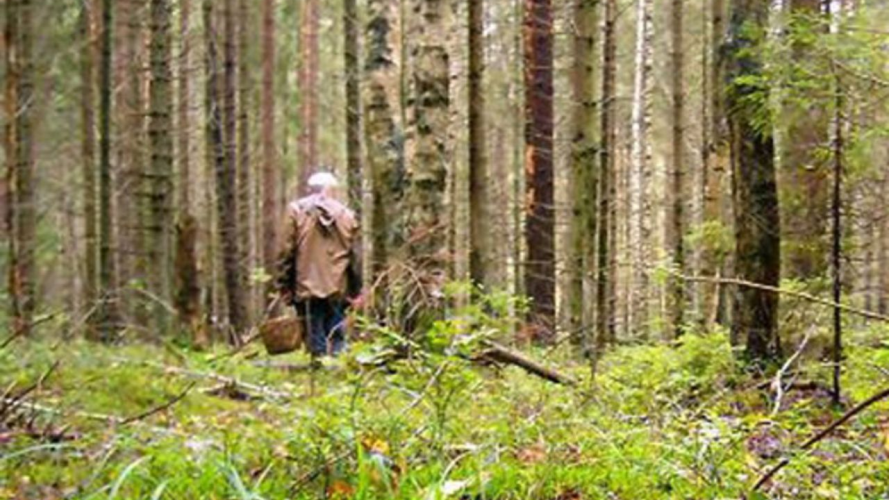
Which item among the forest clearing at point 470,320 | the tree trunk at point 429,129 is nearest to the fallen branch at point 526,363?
the forest clearing at point 470,320

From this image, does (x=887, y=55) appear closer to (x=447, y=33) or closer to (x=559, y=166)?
(x=447, y=33)

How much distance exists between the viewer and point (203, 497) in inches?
130

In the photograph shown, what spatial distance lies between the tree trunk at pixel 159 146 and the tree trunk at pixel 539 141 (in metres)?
4.51

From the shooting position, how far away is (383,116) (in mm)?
8414

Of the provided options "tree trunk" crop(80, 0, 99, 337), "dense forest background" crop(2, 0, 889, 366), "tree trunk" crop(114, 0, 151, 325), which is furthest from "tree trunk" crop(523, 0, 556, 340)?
"tree trunk" crop(80, 0, 99, 337)

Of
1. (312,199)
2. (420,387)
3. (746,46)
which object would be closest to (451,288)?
(420,387)

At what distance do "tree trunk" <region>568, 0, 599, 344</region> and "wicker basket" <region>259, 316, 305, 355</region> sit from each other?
2854 millimetres

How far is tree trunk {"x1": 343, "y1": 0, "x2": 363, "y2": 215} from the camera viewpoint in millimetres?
14234

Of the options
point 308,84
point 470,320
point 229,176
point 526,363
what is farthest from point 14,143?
point 308,84

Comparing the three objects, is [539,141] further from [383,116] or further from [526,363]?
[526,363]

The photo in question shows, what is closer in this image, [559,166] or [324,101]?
[559,166]

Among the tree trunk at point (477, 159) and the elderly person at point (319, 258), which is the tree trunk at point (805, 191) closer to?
the tree trunk at point (477, 159)

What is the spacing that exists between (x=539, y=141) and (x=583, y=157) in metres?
2.58

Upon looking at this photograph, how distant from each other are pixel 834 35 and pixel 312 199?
5.09 meters
